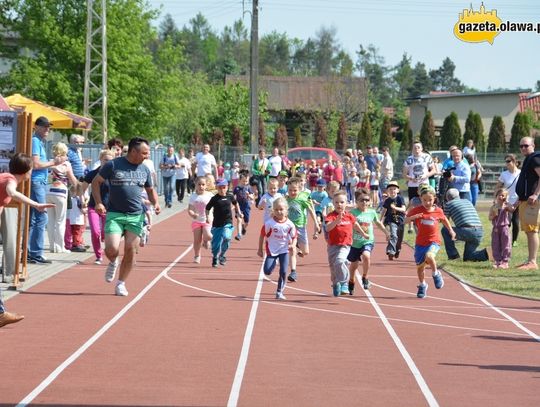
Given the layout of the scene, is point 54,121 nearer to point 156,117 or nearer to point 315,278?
point 315,278

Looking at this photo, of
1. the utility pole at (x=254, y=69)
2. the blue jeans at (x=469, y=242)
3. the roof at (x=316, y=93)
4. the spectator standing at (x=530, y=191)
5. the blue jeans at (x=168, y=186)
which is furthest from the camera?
the roof at (x=316, y=93)

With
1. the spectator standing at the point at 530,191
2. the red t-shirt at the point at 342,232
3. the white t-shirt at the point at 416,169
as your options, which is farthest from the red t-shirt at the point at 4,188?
the white t-shirt at the point at 416,169

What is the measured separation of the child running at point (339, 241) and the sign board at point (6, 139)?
4175 mm

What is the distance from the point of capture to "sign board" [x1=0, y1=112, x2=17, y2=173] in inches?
593

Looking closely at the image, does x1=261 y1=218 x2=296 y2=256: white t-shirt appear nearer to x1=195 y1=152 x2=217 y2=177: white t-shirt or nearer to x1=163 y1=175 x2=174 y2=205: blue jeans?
x1=195 y1=152 x2=217 y2=177: white t-shirt

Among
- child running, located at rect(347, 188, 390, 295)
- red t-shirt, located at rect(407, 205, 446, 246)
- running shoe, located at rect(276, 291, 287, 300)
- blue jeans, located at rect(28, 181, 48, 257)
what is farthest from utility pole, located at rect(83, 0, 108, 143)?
running shoe, located at rect(276, 291, 287, 300)

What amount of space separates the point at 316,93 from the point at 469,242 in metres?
81.6

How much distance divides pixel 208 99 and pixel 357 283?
7380 centimetres

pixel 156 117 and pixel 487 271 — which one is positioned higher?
pixel 156 117

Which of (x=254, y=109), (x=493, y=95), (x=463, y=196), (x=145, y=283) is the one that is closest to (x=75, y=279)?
(x=145, y=283)

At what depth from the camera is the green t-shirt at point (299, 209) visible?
1842 cm

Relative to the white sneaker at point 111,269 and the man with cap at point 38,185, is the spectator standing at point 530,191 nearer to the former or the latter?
the white sneaker at point 111,269

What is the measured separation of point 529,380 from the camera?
9758 millimetres

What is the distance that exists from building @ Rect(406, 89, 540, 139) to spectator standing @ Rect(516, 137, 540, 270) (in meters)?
58.8
